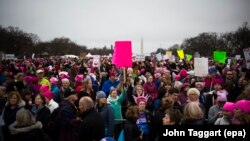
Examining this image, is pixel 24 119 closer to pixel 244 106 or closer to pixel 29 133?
pixel 29 133

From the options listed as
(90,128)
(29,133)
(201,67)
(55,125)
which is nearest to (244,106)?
(90,128)

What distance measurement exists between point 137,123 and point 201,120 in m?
1.32

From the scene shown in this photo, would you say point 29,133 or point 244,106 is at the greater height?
point 244,106

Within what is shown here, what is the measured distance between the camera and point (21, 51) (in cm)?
8812

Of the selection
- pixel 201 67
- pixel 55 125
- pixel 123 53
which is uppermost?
pixel 123 53

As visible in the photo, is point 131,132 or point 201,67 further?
point 201,67

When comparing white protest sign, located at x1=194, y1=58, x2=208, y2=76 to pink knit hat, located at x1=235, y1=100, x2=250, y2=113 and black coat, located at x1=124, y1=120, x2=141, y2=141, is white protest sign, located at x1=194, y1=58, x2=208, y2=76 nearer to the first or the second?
black coat, located at x1=124, y1=120, x2=141, y2=141

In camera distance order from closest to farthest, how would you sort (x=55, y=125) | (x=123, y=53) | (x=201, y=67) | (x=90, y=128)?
(x=90, y=128) → (x=55, y=125) → (x=123, y=53) → (x=201, y=67)

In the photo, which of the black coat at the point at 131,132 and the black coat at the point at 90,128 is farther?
the black coat at the point at 131,132

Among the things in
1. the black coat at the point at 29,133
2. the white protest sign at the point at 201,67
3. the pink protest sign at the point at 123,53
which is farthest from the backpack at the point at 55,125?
the white protest sign at the point at 201,67

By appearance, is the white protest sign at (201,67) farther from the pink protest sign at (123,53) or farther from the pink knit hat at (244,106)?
the pink knit hat at (244,106)

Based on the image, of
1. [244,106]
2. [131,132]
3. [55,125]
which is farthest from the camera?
[55,125]

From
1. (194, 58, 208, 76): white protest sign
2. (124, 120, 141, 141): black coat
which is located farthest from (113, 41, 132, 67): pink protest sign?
(124, 120, 141, 141): black coat

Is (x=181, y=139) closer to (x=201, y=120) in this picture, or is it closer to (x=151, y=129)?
(x=201, y=120)
